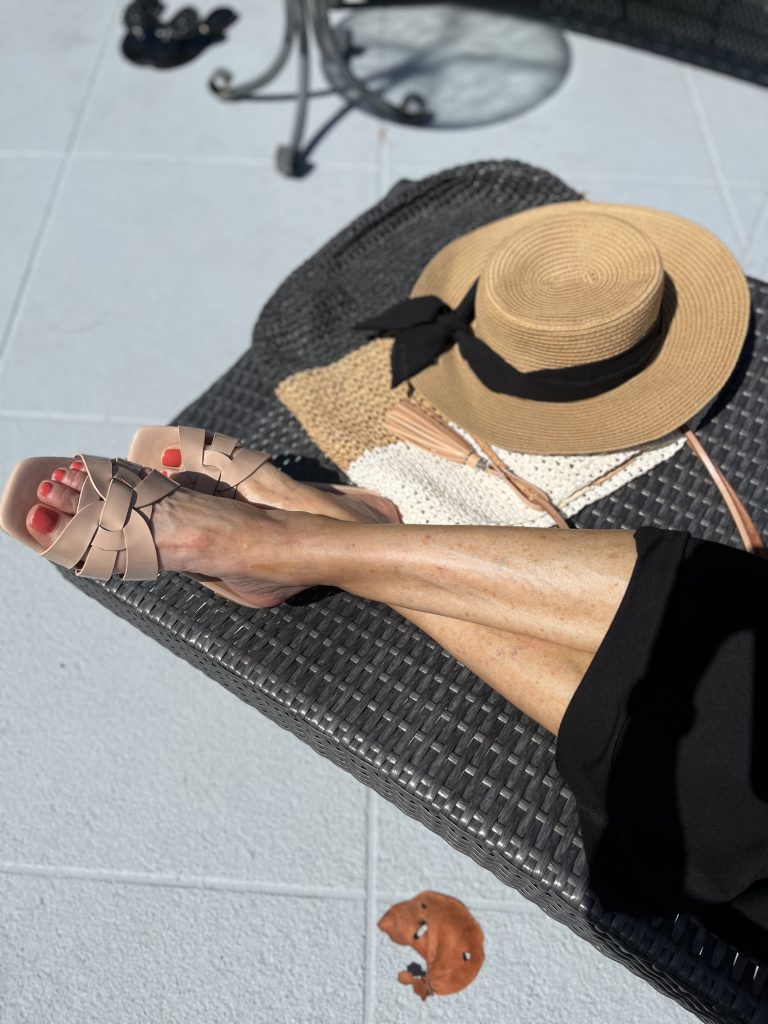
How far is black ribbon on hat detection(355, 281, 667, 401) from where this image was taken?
1655 millimetres

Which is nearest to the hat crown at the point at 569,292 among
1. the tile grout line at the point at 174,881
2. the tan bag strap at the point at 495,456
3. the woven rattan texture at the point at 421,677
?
the tan bag strap at the point at 495,456

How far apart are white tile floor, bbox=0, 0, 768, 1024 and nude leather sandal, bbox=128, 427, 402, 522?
1.84 feet

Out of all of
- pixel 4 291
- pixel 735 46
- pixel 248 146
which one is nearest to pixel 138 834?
pixel 4 291

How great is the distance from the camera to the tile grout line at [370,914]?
5.20 feet

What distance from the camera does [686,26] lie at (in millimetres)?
3537

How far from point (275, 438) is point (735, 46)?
110 inches

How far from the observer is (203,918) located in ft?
5.49

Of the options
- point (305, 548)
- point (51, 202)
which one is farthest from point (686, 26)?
point (305, 548)

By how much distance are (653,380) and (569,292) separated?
0.78ft

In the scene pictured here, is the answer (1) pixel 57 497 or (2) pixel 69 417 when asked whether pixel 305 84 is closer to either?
(2) pixel 69 417

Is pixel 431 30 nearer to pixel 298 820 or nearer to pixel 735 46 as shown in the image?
pixel 735 46

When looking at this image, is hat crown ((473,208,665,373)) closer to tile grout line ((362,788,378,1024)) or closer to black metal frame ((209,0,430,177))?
tile grout line ((362,788,378,1024))

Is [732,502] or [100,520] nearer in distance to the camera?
[100,520]

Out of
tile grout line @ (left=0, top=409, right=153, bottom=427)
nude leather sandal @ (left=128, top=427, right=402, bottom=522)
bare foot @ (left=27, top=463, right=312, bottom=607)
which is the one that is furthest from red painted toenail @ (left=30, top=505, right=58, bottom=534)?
tile grout line @ (left=0, top=409, right=153, bottom=427)
